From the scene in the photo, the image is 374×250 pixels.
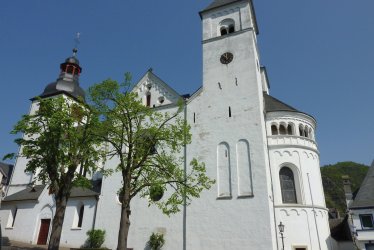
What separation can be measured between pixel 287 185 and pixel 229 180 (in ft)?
15.9

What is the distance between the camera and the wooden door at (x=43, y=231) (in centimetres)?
2736

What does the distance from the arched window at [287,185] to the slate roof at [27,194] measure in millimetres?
22602

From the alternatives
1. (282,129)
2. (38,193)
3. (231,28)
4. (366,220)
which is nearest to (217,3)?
(231,28)

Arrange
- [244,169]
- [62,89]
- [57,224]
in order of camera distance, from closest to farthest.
→ [57,224]
[244,169]
[62,89]

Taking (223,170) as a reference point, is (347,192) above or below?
above

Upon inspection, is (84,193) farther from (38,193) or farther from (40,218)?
(38,193)

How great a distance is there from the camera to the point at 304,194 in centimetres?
2277

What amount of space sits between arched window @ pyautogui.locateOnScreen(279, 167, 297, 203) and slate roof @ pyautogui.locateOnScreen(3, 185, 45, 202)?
74.2ft

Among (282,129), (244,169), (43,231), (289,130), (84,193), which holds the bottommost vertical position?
(43,231)

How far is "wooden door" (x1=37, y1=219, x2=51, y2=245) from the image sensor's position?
A: 89.8 ft

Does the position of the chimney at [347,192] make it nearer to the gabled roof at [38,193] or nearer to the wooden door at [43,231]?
the gabled roof at [38,193]

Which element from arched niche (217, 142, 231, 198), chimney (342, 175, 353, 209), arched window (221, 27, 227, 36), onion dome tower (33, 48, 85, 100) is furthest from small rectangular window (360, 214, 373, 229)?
onion dome tower (33, 48, 85, 100)

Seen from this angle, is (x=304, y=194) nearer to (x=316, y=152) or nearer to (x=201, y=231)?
(x=316, y=152)

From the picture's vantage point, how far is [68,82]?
3984 cm
